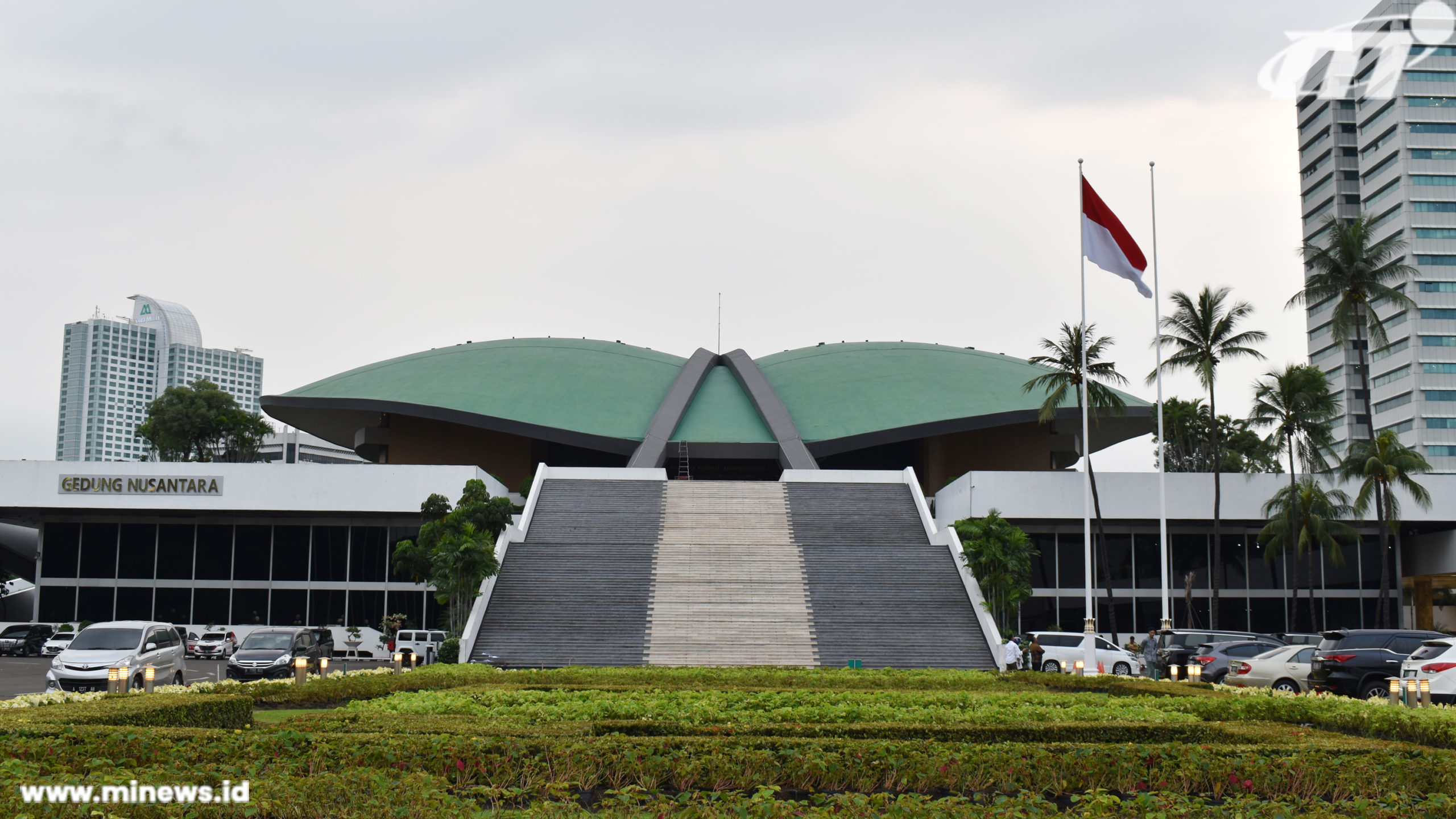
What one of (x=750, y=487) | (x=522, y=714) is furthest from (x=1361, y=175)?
(x=522, y=714)

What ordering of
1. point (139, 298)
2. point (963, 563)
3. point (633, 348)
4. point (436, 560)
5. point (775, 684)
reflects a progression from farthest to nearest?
point (139, 298), point (633, 348), point (963, 563), point (436, 560), point (775, 684)

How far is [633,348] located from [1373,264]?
29.7 meters

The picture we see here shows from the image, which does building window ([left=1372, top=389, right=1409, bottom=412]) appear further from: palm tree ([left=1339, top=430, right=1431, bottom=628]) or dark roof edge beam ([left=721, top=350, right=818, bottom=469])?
dark roof edge beam ([left=721, top=350, right=818, bottom=469])

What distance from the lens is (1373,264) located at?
38.1 metres

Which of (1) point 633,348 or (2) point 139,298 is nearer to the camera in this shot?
(1) point 633,348

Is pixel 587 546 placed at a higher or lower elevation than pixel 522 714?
higher

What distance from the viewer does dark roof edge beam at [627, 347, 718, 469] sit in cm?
4359

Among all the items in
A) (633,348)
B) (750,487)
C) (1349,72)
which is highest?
(1349,72)

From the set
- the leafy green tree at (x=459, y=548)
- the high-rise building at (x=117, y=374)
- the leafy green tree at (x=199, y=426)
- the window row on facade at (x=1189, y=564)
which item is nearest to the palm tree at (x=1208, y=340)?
the window row on facade at (x=1189, y=564)

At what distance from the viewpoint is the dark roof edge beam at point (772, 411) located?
Answer: 142ft

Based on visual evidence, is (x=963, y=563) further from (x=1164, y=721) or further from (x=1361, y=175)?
(x=1361, y=175)

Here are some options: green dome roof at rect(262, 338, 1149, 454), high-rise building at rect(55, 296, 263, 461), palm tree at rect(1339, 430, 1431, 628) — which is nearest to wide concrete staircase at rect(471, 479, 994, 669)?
green dome roof at rect(262, 338, 1149, 454)

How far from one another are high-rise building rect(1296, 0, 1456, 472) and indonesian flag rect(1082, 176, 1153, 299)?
6262 cm

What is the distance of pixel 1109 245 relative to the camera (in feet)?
92.5
